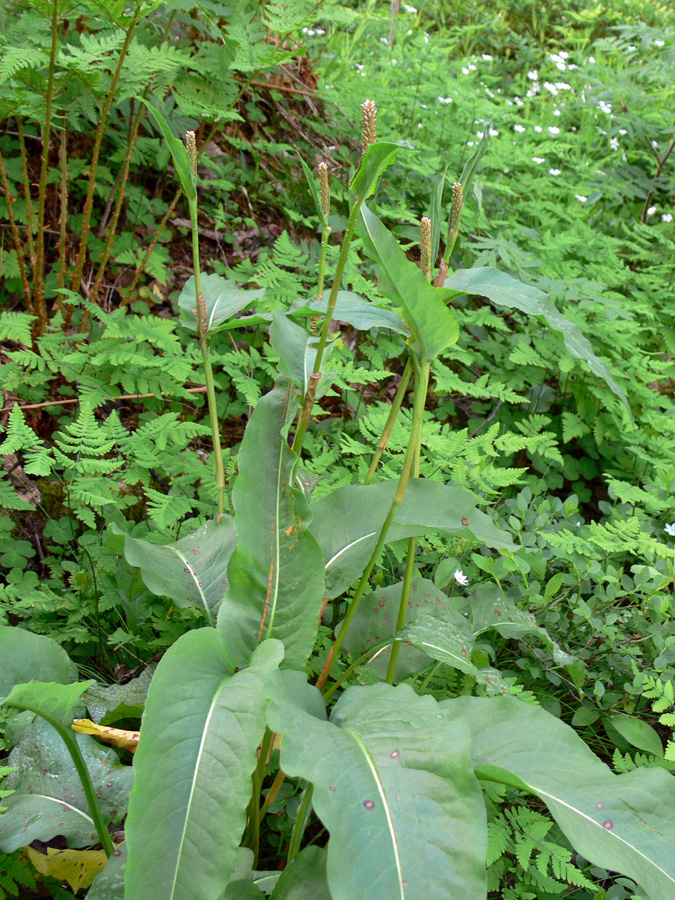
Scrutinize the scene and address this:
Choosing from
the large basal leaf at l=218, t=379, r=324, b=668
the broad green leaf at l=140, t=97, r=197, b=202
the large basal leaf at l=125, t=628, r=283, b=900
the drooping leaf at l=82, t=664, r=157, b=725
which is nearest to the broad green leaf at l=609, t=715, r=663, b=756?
the large basal leaf at l=218, t=379, r=324, b=668

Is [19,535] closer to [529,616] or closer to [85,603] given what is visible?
[85,603]

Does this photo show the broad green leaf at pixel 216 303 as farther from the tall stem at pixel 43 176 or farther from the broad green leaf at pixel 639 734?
the broad green leaf at pixel 639 734

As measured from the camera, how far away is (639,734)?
1653 millimetres

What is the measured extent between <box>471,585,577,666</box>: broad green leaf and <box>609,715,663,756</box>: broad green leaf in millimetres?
226

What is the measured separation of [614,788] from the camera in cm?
107

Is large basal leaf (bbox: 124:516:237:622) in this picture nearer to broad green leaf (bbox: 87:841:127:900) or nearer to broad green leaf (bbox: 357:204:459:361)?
broad green leaf (bbox: 87:841:127:900)

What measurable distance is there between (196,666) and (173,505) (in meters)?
0.80

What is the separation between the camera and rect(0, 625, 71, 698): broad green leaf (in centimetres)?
134

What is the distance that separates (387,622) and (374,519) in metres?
0.28

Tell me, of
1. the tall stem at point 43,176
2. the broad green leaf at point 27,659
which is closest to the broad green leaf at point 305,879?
the broad green leaf at point 27,659

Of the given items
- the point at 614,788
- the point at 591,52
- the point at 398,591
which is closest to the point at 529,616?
the point at 398,591

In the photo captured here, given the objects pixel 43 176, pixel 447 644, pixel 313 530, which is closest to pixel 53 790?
pixel 313 530

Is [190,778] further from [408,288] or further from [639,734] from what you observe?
[639,734]

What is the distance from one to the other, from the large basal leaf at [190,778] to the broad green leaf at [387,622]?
553 millimetres
